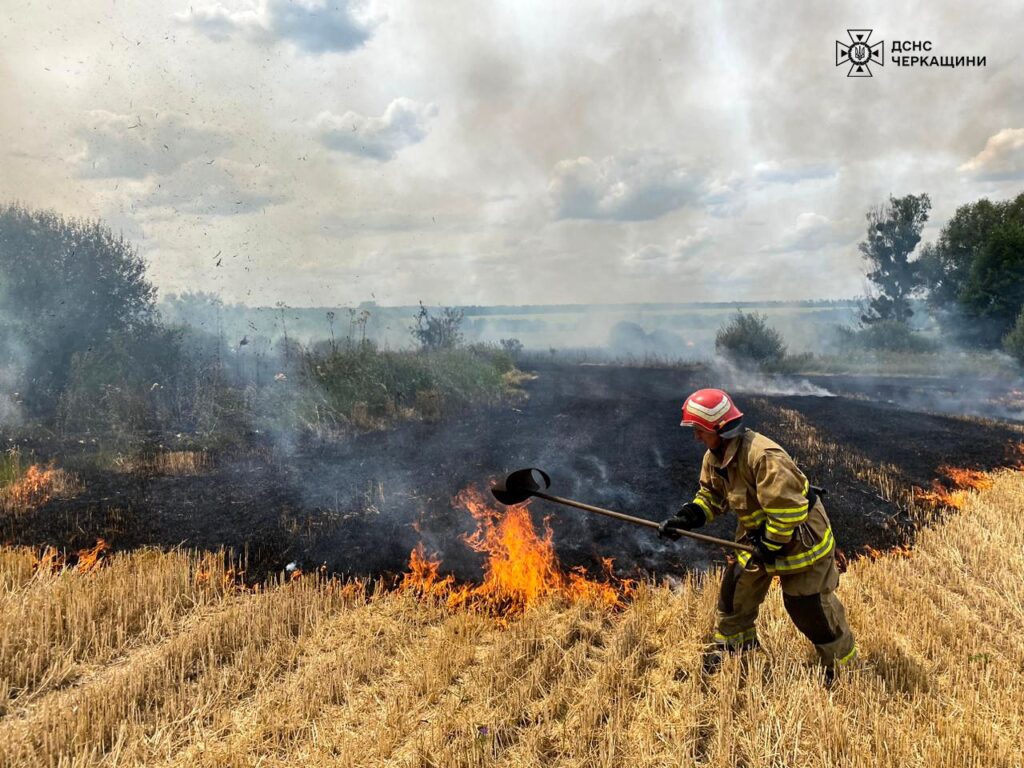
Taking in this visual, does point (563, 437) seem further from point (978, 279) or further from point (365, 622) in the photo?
point (978, 279)

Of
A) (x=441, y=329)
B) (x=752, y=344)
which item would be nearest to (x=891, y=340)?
(x=752, y=344)

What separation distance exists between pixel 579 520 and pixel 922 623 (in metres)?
4.12

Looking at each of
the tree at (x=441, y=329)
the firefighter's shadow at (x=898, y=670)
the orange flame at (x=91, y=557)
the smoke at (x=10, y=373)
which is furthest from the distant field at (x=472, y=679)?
the tree at (x=441, y=329)

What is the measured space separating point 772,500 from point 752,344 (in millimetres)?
29332

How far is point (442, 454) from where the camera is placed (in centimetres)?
1177

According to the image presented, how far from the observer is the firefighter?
4246 mm

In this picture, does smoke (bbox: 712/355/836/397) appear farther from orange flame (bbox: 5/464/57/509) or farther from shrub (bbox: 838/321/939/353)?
orange flame (bbox: 5/464/57/509)

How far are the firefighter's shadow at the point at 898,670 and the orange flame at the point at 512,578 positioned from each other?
7.45 ft

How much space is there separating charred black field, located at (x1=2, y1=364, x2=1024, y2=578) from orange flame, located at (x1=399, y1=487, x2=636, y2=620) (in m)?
0.22

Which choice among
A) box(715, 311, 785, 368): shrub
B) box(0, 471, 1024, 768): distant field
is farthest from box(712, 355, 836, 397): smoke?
box(0, 471, 1024, 768): distant field

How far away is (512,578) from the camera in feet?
21.9

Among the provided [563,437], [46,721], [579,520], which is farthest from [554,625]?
[563,437]

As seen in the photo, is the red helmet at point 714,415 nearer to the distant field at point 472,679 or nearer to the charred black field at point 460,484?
the distant field at point 472,679

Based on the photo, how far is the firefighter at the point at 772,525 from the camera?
4.25 m
